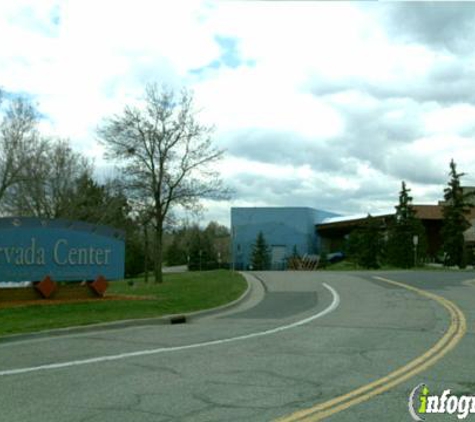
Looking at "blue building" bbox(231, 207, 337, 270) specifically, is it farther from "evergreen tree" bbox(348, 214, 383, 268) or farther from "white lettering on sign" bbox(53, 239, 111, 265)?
"white lettering on sign" bbox(53, 239, 111, 265)

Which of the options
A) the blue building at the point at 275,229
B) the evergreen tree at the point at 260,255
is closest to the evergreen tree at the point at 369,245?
the evergreen tree at the point at 260,255

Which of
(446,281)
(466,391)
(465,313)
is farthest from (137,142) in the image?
(466,391)

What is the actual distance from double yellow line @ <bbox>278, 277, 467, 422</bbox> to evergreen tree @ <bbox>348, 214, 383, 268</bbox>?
1772 inches

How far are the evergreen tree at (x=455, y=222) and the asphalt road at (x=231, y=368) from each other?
139 ft

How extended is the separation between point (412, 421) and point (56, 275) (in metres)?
15.9

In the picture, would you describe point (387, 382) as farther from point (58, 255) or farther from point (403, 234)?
point (403, 234)

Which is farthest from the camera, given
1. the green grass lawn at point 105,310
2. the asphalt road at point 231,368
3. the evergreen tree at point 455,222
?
the evergreen tree at point 455,222

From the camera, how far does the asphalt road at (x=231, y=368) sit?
721 cm

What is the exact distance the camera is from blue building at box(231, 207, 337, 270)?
7938 centimetres

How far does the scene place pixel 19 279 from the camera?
64.6 feet

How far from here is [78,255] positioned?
2153cm

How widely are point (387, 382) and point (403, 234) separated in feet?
169

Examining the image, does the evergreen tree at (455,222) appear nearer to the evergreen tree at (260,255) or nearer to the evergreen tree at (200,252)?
the evergreen tree at (260,255)

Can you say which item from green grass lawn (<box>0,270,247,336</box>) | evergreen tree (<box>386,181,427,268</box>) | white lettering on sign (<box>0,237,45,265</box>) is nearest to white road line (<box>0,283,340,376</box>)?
green grass lawn (<box>0,270,247,336</box>)
